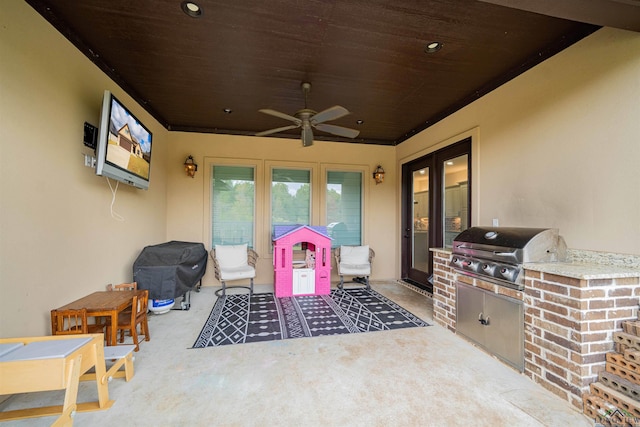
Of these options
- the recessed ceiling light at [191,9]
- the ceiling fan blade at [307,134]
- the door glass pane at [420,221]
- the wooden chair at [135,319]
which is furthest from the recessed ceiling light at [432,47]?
the wooden chair at [135,319]

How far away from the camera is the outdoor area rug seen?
305cm

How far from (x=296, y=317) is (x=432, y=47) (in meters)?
3.35

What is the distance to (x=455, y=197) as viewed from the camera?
426 cm

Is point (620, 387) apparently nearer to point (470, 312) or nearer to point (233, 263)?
point (470, 312)

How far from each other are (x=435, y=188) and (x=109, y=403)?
15.3ft

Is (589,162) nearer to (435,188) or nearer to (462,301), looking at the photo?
(462,301)

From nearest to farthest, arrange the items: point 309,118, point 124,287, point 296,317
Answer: point 124,287 → point 309,118 → point 296,317

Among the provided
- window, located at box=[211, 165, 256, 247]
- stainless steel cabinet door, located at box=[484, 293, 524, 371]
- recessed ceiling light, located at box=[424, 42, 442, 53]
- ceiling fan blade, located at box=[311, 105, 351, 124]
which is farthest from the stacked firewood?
window, located at box=[211, 165, 256, 247]

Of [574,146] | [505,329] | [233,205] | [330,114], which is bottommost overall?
[505,329]

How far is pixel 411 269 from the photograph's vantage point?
215 inches

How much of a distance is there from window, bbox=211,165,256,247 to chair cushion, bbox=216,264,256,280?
2.70 ft

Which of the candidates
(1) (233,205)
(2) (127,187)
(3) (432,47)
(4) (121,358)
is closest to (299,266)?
(1) (233,205)

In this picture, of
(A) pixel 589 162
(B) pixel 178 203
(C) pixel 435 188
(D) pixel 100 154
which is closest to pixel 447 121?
(C) pixel 435 188

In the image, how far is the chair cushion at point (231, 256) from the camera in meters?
4.72
